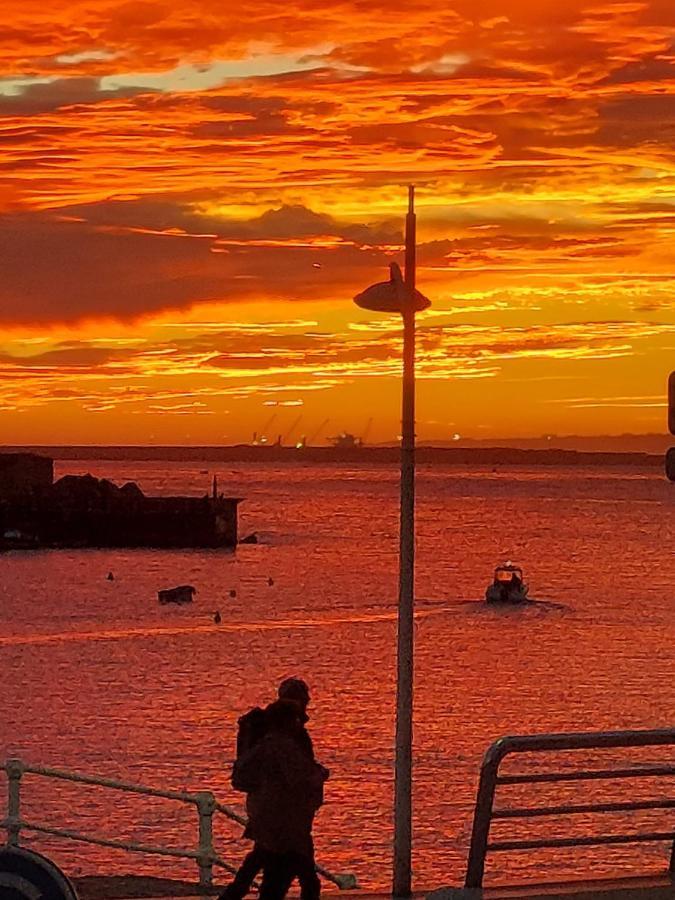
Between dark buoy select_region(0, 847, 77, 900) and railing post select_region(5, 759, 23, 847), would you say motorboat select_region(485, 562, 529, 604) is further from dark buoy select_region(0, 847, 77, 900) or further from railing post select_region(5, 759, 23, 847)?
dark buoy select_region(0, 847, 77, 900)

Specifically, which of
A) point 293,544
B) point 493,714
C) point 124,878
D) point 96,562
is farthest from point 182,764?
point 293,544

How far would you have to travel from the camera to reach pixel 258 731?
10.4 m

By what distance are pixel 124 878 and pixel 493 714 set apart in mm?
37608

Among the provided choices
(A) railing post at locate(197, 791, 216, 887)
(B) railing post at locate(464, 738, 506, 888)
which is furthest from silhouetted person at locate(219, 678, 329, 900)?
(A) railing post at locate(197, 791, 216, 887)

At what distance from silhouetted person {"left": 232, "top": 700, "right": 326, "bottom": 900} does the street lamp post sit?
129 cm

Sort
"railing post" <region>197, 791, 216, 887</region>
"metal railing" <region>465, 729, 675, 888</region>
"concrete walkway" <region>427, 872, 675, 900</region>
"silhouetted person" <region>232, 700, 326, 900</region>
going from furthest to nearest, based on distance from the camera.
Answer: "railing post" <region>197, 791, 216, 887</region> < "concrete walkway" <region>427, 872, 675, 900</region> < "metal railing" <region>465, 729, 675, 888</region> < "silhouetted person" <region>232, 700, 326, 900</region>

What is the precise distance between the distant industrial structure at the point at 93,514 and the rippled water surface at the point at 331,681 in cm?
808

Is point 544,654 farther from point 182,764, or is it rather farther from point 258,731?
point 258,731

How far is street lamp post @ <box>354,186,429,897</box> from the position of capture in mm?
11844

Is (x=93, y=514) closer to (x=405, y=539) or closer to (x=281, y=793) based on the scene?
(x=405, y=539)

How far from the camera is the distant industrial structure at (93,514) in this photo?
152 meters

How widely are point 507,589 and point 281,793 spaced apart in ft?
323

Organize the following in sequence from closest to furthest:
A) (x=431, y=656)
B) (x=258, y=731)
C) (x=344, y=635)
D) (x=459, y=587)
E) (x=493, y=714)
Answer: (x=258, y=731), (x=493, y=714), (x=431, y=656), (x=344, y=635), (x=459, y=587)

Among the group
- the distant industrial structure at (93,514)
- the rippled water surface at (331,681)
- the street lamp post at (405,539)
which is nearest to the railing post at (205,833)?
the street lamp post at (405,539)
